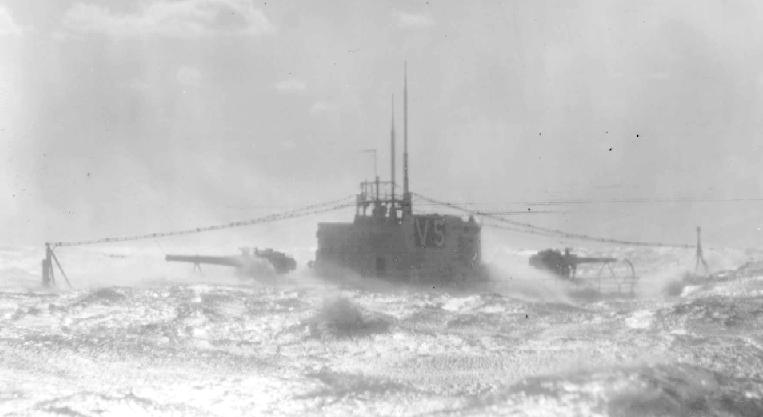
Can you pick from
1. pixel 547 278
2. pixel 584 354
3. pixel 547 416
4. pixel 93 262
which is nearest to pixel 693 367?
pixel 584 354

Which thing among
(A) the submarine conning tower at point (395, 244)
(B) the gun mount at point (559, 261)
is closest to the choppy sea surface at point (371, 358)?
(A) the submarine conning tower at point (395, 244)

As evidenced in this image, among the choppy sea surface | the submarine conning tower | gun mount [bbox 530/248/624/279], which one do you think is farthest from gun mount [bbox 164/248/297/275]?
the choppy sea surface

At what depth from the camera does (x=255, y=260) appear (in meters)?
65.2

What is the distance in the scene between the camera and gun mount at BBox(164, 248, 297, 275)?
63562 millimetres

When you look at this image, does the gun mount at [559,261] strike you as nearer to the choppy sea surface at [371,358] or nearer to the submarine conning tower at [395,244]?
the submarine conning tower at [395,244]

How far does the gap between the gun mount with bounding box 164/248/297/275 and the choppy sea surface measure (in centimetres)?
2173

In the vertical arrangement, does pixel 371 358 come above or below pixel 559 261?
above

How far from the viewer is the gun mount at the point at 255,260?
6356cm

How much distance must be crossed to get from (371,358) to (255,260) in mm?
42748

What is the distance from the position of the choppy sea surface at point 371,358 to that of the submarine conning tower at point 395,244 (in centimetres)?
1364

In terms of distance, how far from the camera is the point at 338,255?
56.8 m

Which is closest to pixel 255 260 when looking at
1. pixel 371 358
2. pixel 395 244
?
pixel 395 244

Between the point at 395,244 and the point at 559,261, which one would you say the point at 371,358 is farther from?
the point at 559,261

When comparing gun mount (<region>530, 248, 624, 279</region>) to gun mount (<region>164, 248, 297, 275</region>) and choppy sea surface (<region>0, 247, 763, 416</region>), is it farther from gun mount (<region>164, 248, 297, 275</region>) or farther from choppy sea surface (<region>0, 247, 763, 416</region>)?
choppy sea surface (<region>0, 247, 763, 416</region>)
